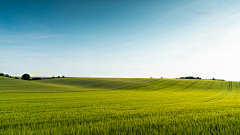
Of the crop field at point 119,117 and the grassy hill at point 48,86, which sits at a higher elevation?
the crop field at point 119,117

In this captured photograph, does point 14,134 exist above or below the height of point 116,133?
below

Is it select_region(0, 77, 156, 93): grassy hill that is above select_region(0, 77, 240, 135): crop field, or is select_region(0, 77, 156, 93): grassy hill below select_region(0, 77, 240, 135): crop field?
below

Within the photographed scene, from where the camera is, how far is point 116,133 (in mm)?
3529

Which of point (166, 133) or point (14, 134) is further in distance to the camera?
point (14, 134)

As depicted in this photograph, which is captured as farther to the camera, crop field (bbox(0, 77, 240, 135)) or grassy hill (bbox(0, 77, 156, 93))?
grassy hill (bbox(0, 77, 156, 93))

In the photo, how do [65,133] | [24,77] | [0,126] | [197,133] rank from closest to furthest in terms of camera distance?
[197,133] < [65,133] < [0,126] < [24,77]

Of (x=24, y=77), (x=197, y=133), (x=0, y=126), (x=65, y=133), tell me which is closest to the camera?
(x=197, y=133)

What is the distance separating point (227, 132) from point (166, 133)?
1.72 metres

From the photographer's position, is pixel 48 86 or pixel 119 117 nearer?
pixel 119 117

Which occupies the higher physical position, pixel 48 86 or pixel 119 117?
pixel 119 117

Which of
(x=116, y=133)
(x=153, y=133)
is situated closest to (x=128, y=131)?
(x=116, y=133)

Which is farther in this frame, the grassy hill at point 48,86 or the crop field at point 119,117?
the grassy hill at point 48,86

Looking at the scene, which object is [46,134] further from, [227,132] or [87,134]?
[227,132]

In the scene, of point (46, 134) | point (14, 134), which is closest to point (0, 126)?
point (14, 134)
